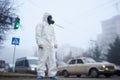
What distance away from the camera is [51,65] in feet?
22.2

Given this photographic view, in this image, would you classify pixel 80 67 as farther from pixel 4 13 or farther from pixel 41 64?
pixel 41 64

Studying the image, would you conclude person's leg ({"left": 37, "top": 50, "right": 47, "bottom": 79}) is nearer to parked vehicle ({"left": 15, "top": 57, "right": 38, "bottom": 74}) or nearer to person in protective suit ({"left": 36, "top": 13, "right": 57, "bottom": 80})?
person in protective suit ({"left": 36, "top": 13, "right": 57, "bottom": 80})

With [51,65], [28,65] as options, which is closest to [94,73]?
[28,65]

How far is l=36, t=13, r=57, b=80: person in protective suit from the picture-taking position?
669cm

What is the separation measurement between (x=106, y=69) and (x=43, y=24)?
9881 millimetres

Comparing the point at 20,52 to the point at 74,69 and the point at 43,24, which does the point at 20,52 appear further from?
the point at 43,24

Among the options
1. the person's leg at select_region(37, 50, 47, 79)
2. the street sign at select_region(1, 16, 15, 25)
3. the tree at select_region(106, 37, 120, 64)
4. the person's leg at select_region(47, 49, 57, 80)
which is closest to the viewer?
the person's leg at select_region(37, 50, 47, 79)

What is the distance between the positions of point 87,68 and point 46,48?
10540 millimetres

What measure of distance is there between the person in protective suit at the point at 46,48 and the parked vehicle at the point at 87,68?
9578 millimetres

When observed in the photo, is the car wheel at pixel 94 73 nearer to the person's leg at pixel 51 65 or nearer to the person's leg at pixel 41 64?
the person's leg at pixel 51 65

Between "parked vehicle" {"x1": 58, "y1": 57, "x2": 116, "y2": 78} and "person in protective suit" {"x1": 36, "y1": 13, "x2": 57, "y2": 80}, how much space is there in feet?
31.4

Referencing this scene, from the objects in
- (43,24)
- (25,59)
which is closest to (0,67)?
(25,59)

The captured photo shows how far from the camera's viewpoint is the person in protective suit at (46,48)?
263 inches

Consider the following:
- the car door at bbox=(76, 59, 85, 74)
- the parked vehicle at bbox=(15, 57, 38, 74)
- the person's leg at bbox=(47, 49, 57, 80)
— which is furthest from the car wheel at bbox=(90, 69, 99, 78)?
the person's leg at bbox=(47, 49, 57, 80)
